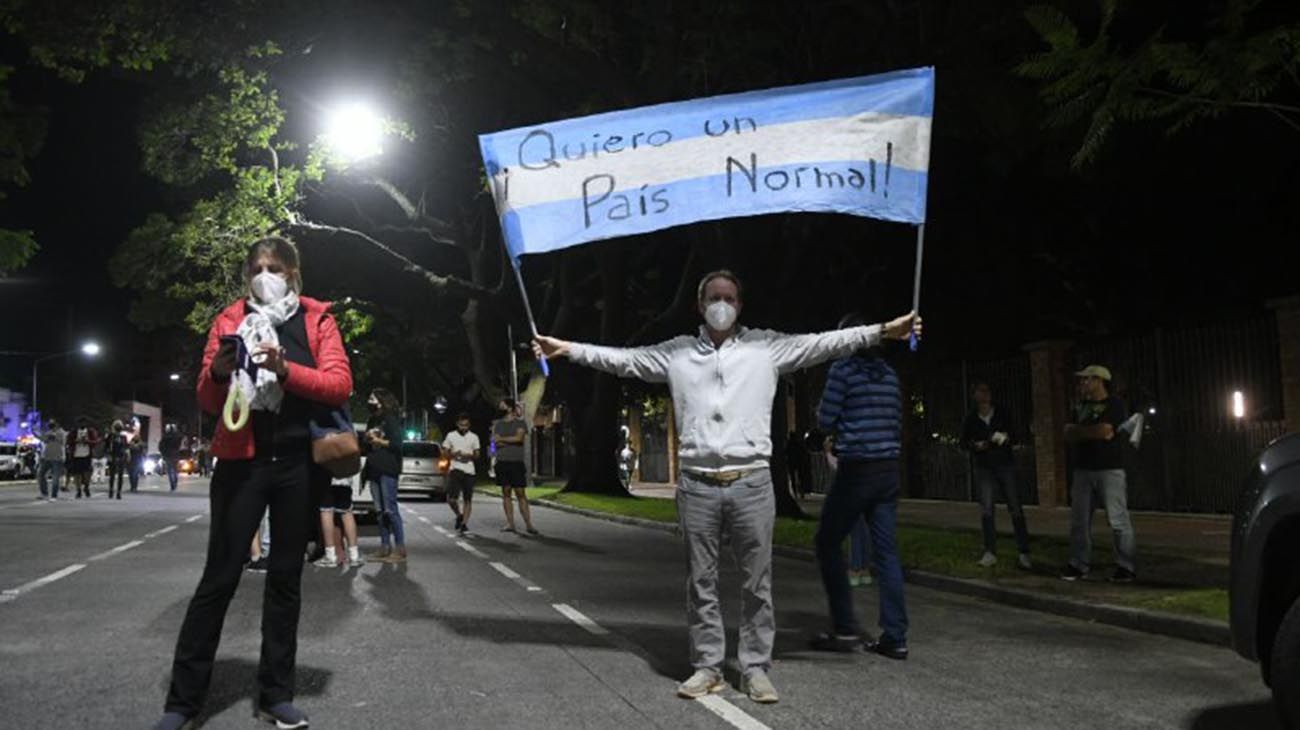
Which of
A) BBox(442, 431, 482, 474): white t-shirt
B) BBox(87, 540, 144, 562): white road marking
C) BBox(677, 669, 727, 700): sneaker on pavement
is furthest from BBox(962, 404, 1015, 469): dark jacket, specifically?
BBox(87, 540, 144, 562): white road marking

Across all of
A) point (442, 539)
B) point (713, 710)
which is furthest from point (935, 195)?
point (713, 710)

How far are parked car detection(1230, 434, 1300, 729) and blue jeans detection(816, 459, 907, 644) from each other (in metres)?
2.46

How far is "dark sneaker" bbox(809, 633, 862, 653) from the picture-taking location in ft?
22.6

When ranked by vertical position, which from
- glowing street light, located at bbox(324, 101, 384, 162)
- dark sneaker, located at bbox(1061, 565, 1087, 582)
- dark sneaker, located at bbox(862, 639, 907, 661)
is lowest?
dark sneaker, located at bbox(862, 639, 907, 661)

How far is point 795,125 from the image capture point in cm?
645

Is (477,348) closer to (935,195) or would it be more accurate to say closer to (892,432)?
(935,195)

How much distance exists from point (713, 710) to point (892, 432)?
2.40m

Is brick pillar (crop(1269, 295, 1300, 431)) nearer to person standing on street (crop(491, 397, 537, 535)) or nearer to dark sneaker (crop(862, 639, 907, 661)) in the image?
person standing on street (crop(491, 397, 537, 535))

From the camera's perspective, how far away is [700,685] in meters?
5.56

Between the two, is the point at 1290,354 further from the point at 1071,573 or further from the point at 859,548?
the point at 859,548

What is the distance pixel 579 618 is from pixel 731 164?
3.48 metres

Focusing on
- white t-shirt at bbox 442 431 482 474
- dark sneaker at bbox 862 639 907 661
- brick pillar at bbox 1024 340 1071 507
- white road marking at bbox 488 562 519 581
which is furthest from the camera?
brick pillar at bbox 1024 340 1071 507

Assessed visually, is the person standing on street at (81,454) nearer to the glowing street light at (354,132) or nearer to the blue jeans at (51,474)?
the blue jeans at (51,474)

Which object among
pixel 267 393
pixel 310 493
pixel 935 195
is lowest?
pixel 310 493
